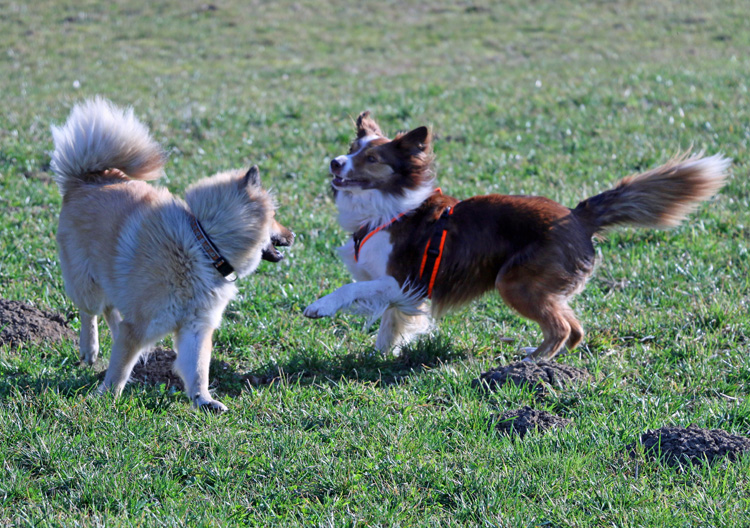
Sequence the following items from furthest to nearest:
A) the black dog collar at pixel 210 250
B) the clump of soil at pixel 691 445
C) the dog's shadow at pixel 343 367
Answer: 1. the dog's shadow at pixel 343 367
2. the black dog collar at pixel 210 250
3. the clump of soil at pixel 691 445

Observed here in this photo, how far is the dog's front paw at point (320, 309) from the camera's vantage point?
15.8 ft

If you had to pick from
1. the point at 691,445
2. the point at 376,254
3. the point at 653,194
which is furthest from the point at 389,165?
the point at 691,445

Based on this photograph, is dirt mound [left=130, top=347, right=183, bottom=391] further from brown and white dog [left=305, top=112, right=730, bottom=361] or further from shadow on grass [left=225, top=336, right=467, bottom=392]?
brown and white dog [left=305, top=112, right=730, bottom=361]

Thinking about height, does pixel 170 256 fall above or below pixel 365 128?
below

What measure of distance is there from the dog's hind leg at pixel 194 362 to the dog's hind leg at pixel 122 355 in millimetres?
221

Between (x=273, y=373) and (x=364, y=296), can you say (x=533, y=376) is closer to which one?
(x=364, y=296)

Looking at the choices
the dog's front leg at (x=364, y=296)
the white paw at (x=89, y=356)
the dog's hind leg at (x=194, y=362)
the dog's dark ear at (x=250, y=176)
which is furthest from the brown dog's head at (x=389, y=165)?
the white paw at (x=89, y=356)

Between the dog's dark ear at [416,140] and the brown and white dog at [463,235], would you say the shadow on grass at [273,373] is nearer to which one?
the brown and white dog at [463,235]

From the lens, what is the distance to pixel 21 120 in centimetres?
1028

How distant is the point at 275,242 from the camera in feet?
15.2

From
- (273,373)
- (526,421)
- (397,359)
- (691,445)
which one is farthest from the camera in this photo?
(397,359)

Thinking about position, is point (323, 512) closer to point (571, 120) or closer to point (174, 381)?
point (174, 381)

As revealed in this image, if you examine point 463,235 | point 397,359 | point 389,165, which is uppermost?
point 389,165

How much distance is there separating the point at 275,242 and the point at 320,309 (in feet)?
1.89
